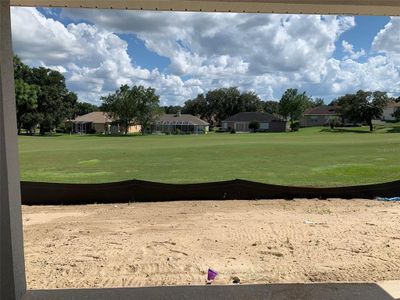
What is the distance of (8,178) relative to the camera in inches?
162

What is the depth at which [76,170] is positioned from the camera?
18.7 meters

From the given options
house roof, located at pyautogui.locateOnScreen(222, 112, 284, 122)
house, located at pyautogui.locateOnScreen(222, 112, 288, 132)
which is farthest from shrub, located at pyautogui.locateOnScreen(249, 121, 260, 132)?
house roof, located at pyautogui.locateOnScreen(222, 112, 284, 122)

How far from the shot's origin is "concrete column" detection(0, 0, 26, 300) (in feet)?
13.2

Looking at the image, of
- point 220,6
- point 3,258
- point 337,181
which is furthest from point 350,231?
point 337,181

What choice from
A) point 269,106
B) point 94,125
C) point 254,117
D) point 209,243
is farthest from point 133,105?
point 209,243

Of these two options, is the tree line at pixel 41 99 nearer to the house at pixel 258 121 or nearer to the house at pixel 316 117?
the house at pixel 258 121

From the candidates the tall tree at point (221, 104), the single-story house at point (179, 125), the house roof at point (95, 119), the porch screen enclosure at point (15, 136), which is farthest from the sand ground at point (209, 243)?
the tall tree at point (221, 104)

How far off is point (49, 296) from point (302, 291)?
2.63 m

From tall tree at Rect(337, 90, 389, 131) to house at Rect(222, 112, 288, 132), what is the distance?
1524 cm

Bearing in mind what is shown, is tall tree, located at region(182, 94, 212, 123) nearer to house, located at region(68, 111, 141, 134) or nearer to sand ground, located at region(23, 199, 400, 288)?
house, located at region(68, 111, 141, 134)

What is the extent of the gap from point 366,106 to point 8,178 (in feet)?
279

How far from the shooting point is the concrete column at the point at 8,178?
4.02 m

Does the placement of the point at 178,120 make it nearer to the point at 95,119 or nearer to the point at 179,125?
the point at 179,125

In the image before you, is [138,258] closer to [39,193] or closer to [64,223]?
[64,223]
